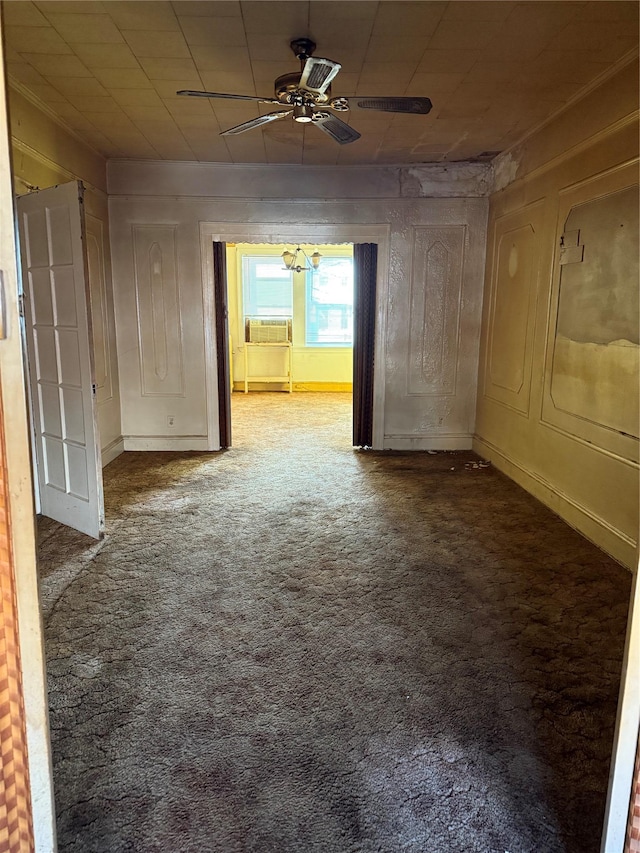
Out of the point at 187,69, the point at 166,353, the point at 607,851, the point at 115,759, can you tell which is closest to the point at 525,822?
the point at 607,851

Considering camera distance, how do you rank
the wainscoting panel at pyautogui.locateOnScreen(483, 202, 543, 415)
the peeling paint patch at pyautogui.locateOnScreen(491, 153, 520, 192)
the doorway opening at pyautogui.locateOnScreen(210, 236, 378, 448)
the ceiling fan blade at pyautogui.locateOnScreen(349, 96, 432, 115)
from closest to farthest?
the ceiling fan blade at pyautogui.locateOnScreen(349, 96, 432, 115)
the wainscoting panel at pyautogui.locateOnScreen(483, 202, 543, 415)
the peeling paint patch at pyautogui.locateOnScreen(491, 153, 520, 192)
the doorway opening at pyautogui.locateOnScreen(210, 236, 378, 448)

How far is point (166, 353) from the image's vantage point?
5.58 metres

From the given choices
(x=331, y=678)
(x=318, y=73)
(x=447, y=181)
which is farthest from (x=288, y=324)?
(x=331, y=678)

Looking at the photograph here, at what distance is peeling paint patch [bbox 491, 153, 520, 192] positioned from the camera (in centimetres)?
470

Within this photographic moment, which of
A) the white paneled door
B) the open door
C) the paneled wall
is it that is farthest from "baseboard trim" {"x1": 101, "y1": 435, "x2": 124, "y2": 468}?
the white paneled door

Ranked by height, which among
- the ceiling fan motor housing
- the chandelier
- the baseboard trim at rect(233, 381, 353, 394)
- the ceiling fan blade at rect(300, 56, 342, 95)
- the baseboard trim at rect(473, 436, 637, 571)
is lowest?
the baseboard trim at rect(473, 436, 637, 571)

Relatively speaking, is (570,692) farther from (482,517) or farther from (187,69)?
(187,69)

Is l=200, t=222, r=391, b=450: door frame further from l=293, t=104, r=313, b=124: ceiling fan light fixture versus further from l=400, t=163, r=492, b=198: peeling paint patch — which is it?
l=293, t=104, r=313, b=124: ceiling fan light fixture

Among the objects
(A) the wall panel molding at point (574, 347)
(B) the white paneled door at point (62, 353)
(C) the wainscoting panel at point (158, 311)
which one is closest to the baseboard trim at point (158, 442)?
(C) the wainscoting panel at point (158, 311)

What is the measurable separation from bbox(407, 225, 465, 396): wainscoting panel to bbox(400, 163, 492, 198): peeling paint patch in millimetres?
318

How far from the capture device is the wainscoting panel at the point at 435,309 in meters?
5.40

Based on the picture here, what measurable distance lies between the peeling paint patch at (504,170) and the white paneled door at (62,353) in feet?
11.5

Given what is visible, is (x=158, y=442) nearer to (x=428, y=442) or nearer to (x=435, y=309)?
(x=428, y=442)

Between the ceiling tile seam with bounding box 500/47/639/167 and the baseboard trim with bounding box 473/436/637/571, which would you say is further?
the baseboard trim with bounding box 473/436/637/571
